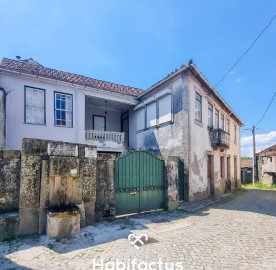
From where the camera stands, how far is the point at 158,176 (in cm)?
803

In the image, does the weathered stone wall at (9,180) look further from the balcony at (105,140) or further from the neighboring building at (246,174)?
the neighboring building at (246,174)

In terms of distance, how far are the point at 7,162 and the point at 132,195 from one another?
3.78m

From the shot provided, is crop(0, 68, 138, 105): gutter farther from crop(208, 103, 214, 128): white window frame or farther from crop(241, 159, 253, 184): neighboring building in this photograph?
crop(241, 159, 253, 184): neighboring building

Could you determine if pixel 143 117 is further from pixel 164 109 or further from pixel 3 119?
pixel 3 119

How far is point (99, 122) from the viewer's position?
1633cm

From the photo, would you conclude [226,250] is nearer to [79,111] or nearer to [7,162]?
[7,162]

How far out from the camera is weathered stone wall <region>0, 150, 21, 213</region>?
504cm

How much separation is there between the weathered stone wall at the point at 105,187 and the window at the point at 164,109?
5.68 metres

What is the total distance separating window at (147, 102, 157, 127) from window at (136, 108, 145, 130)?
2.08 ft

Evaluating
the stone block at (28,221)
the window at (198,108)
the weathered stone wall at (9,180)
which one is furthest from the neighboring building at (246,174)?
the weathered stone wall at (9,180)

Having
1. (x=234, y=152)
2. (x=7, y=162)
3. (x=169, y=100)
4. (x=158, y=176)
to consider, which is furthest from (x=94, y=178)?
(x=234, y=152)

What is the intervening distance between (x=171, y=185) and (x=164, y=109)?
16.4 ft

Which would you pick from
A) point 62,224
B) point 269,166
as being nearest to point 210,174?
point 62,224

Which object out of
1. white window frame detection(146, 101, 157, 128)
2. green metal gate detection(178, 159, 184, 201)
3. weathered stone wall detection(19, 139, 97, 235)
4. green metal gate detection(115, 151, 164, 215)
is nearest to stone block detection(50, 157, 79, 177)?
weathered stone wall detection(19, 139, 97, 235)
